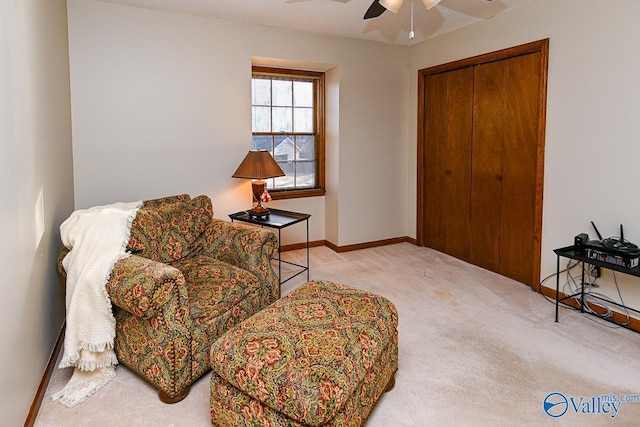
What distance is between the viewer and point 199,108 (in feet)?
12.8

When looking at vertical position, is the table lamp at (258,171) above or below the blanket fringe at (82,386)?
above

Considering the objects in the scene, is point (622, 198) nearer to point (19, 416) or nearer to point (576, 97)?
point (576, 97)

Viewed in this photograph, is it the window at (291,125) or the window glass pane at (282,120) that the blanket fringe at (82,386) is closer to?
the window at (291,125)

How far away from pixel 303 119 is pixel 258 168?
137 centimetres

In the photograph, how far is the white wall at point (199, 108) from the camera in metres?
3.48

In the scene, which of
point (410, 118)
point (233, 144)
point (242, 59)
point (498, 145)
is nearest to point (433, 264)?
point (498, 145)

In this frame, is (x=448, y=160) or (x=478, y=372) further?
(x=448, y=160)

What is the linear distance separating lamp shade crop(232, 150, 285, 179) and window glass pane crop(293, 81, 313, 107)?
1247mm

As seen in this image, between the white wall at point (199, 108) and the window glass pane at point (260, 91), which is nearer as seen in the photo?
the white wall at point (199, 108)

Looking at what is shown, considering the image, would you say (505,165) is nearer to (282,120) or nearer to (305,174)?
(305,174)

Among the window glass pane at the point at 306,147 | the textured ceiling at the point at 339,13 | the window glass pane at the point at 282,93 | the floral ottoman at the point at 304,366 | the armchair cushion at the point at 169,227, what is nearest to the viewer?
the floral ottoman at the point at 304,366

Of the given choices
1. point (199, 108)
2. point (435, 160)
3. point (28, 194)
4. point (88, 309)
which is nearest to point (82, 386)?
point (88, 309)

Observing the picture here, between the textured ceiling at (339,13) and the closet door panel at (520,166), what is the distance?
59 centimetres

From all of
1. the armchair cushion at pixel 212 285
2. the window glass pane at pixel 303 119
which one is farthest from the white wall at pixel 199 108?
the armchair cushion at pixel 212 285
